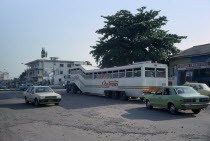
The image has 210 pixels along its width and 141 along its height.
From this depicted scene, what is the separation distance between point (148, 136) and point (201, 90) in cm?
1374

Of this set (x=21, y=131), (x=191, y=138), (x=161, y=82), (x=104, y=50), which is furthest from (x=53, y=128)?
(x=104, y=50)

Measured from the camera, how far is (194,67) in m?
31.8

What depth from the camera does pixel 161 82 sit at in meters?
22.2

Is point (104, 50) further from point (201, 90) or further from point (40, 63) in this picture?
point (40, 63)

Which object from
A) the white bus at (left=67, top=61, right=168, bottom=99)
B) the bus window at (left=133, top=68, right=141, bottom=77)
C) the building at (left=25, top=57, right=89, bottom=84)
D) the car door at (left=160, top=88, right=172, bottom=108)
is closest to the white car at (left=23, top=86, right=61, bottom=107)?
the white bus at (left=67, top=61, right=168, bottom=99)

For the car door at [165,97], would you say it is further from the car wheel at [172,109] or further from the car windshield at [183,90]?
the car windshield at [183,90]

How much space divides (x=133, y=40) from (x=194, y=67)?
8.90m

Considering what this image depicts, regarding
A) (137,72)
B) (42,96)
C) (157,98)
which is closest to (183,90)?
(157,98)

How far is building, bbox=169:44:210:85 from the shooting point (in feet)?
103

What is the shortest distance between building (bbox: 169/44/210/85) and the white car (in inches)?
789

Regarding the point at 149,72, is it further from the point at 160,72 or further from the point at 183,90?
the point at 183,90

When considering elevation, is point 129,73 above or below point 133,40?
below

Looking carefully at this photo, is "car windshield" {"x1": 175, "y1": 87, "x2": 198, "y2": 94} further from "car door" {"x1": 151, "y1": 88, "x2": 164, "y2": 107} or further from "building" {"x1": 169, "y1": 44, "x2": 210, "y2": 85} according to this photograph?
"building" {"x1": 169, "y1": 44, "x2": 210, "y2": 85}

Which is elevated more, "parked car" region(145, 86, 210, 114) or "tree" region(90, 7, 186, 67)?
"tree" region(90, 7, 186, 67)
